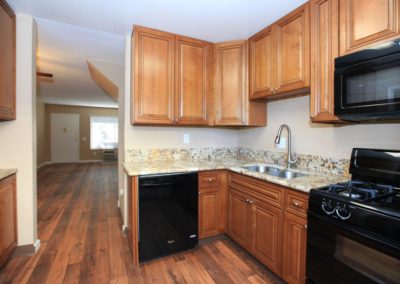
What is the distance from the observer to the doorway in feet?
25.9

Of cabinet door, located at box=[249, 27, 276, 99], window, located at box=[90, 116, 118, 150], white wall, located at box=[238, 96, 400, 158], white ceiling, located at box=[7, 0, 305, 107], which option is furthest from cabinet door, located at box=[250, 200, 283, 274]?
window, located at box=[90, 116, 118, 150]

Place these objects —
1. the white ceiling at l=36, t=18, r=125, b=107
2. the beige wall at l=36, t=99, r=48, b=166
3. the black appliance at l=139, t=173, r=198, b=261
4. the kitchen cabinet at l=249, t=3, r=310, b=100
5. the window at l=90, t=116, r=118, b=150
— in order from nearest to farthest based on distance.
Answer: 1. the kitchen cabinet at l=249, t=3, r=310, b=100
2. the black appliance at l=139, t=173, r=198, b=261
3. the white ceiling at l=36, t=18, r=125, b=107
4. the beige wall at l=36, t=99, r=48, b=166
5. the window at l=90, t=116, r=118, b=150

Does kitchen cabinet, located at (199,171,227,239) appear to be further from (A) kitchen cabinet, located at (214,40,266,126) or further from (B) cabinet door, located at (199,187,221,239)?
(A) kitchen cabinet, located at (214,40,266,126)

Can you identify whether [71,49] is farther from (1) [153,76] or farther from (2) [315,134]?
(2) [315,134]

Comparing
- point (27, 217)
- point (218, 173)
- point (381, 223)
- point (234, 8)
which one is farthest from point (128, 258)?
point (234, 8)

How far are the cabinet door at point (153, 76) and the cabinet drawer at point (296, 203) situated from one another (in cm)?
141

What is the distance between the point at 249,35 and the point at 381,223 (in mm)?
2101

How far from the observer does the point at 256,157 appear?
270cm

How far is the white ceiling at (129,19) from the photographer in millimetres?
1797

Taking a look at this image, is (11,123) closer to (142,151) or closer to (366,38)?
(142,151)

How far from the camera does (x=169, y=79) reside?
232cm

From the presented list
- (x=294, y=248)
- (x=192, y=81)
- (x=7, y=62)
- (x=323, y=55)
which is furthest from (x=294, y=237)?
(x=7, y=62)

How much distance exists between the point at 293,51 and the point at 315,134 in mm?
796

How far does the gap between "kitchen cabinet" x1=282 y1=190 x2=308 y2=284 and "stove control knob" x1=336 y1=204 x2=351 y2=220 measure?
0.24 meters
